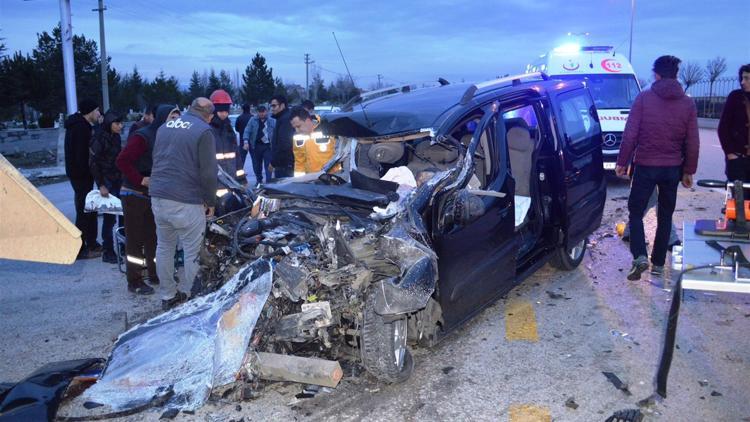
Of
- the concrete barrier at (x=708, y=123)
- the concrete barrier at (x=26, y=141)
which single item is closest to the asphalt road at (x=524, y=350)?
the concrete barrier at (x=26, y=141)

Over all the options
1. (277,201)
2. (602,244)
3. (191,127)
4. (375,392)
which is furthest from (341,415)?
(602,244)

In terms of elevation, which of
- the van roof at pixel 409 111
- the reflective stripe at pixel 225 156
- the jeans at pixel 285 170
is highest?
the van roof at pixel 409 111

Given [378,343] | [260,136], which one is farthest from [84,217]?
[378,343]

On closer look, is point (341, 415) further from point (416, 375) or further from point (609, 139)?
point (609, 139)

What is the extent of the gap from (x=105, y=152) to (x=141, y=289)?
1.98 meters

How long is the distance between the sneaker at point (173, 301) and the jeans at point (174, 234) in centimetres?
3

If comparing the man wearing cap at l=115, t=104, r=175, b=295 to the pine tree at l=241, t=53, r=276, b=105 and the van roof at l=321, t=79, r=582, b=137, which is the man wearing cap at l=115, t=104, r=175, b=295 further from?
the pine tree at l=241, t=53, r=276, b=105

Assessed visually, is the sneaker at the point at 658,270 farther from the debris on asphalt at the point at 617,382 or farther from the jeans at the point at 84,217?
the jeans at the point at 84,217

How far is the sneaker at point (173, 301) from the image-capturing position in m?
5.40

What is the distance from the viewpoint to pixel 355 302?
3.74 metres

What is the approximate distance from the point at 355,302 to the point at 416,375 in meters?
0.77

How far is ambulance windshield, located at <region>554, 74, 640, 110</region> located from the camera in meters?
11.8

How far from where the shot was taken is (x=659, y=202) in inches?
Result: 237

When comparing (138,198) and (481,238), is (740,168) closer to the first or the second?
(481,238)
